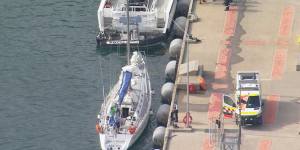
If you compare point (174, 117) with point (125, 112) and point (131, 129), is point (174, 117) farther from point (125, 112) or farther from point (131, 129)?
point (125, 112)

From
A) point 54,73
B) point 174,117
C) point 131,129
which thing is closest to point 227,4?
point 54,73

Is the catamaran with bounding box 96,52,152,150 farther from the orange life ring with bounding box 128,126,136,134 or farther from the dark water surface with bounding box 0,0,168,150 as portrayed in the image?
the dark water surface with bounding box 0,0,168,150

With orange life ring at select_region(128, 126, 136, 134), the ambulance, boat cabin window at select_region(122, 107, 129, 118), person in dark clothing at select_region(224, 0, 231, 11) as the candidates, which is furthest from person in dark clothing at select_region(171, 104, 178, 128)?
person in dark clothing at select_region(224, 0, 231, 11)

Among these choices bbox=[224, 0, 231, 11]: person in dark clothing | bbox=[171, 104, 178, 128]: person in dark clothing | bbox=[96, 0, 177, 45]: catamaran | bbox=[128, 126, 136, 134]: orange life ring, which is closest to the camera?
bbox=[171, 104, 178, 128]: person in dark clothing

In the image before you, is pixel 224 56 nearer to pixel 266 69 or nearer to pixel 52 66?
pixel 266 69

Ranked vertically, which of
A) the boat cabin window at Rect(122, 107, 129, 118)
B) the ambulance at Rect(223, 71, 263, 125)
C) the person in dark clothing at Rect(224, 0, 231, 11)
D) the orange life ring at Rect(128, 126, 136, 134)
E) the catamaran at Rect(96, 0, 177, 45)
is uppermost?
the person in dark clothing at Rect(224, 0, 231, 11)

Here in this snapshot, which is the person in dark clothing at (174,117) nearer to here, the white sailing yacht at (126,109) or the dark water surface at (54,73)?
the white sailing yacht at (126,109)

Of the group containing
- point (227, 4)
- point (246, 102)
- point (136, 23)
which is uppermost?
point (227, 4)

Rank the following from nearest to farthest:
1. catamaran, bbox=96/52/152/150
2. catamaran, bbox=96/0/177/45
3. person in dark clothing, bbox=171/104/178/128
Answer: person in dark clothing, bbox=171/104/178/128
catamaran, bbox=96/52/152/150
catamaran, bbox=96/0/177/45
